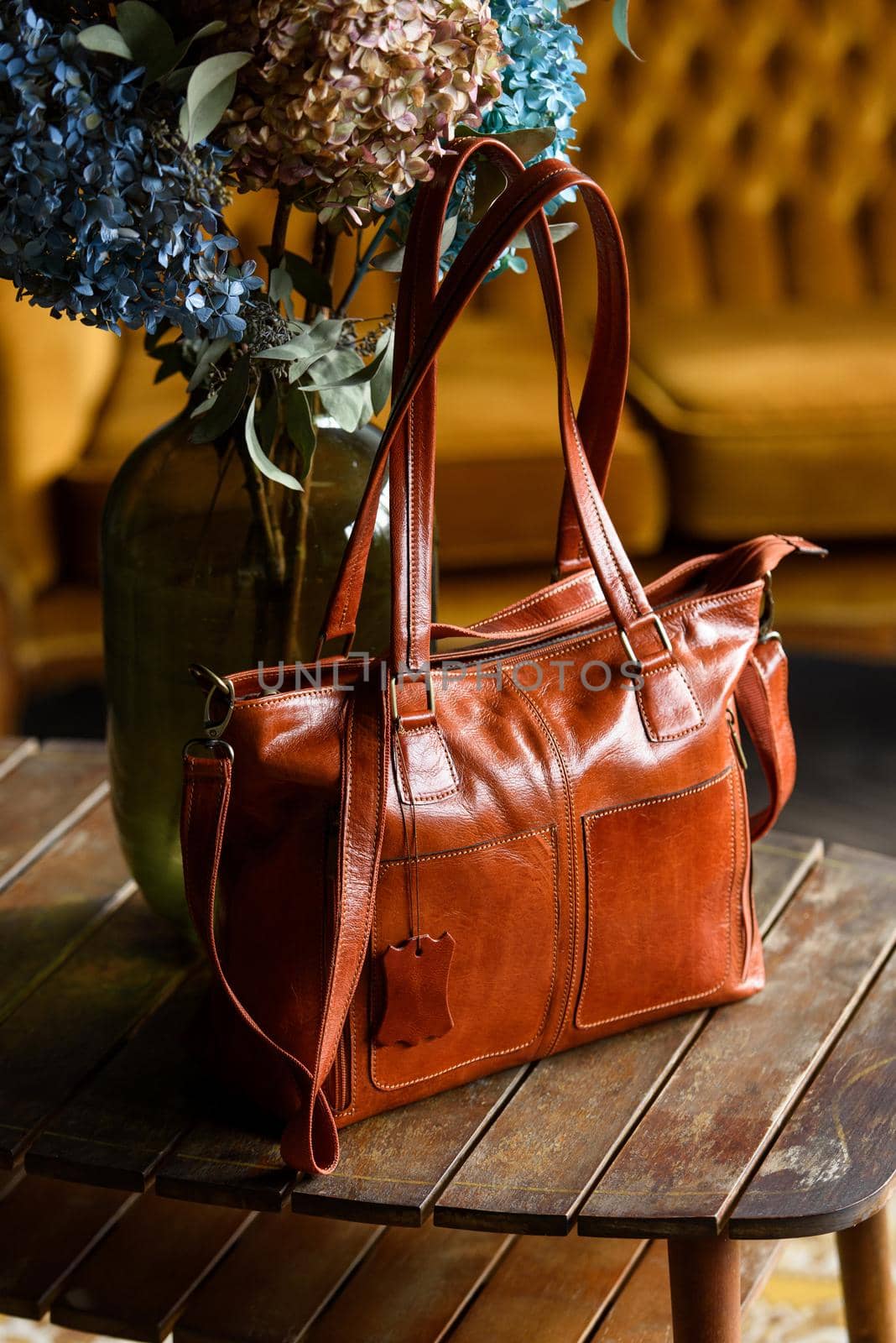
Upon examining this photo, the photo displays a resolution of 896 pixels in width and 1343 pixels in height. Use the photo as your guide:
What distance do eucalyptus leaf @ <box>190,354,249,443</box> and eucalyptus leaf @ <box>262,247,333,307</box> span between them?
74 mm

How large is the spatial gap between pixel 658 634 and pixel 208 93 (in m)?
0.42

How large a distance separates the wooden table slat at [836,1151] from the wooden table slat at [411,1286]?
0.26 metres

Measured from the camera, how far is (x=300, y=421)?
0.93 metres

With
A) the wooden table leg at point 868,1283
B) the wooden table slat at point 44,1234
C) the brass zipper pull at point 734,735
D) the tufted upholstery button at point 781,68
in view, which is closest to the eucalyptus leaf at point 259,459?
the brass zipper pull at point 734,735

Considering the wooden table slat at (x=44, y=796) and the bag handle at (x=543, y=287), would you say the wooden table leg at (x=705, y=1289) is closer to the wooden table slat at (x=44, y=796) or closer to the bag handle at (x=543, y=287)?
the bag handle at (x=543, y=287)

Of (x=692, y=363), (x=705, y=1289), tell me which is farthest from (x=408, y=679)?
(x=692, y=363)

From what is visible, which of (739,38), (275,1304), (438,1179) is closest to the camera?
(438,1179)

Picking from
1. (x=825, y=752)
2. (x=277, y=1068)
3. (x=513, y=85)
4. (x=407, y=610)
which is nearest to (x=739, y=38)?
(x=825, y=752)

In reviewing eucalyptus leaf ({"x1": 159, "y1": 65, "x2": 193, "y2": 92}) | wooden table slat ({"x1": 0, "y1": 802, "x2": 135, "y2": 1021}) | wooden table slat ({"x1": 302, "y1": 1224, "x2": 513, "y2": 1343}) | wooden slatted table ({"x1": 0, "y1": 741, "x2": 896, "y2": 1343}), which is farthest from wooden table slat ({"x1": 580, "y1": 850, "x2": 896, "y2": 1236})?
eucalyptus leaf ({"x1": 159, "y1": 65, "x2": 193, "y2": 92})

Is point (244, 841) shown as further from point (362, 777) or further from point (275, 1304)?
point (275, 1304)

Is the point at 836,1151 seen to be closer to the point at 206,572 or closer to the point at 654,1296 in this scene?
the point at 654,1296

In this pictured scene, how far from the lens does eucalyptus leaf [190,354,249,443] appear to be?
910 mm

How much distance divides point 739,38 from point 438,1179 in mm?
2166

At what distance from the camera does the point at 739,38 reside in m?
2.49
